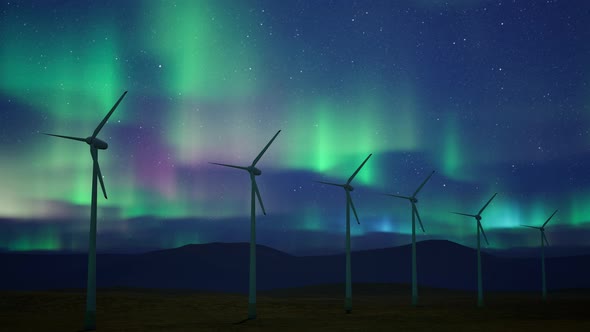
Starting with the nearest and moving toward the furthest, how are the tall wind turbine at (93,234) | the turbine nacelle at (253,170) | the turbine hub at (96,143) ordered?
the tall wind turbine at (93,234) < the turbine hub at (96,143) < the turbine nacelle at (253,170)

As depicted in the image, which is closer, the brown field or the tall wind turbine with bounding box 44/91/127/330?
the tall wind turbine with bounding box 44/91/127/330

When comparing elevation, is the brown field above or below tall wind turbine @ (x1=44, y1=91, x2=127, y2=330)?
below

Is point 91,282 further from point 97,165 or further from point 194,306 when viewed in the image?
point 194,306

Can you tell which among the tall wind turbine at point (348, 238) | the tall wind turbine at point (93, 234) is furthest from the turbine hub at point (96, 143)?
the tall wind turbine at point (348, 238)

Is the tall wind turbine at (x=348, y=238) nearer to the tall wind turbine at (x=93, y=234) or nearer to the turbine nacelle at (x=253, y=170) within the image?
the turbine nacelle at (x=253, y=170)

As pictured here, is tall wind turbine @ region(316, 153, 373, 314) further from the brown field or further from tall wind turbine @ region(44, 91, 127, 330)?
tall wind turbine @ region(44, 91, 127, 330)

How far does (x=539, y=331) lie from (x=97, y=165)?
33989 mm

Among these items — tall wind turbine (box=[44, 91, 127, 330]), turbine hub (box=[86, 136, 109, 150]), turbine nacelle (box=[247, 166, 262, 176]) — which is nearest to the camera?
tall wind turbine (box=[44, 91, 127, 330])

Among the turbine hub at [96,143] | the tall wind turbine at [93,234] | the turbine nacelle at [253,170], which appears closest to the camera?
the tall wind turbine at [93,234]

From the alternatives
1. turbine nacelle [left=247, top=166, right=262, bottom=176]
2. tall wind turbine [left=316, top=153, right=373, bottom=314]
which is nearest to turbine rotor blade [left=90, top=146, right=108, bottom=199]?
turbine nacelle [left=247, top=166, right=262, bottom=176]

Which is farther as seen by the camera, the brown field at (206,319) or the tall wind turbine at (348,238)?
the tall wind turbine at (348,238)

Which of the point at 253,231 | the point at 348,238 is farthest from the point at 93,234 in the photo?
the point at 348,238

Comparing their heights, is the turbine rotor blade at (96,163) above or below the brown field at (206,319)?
above

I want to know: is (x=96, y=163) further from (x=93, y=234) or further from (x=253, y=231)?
(x=253, y=231)
